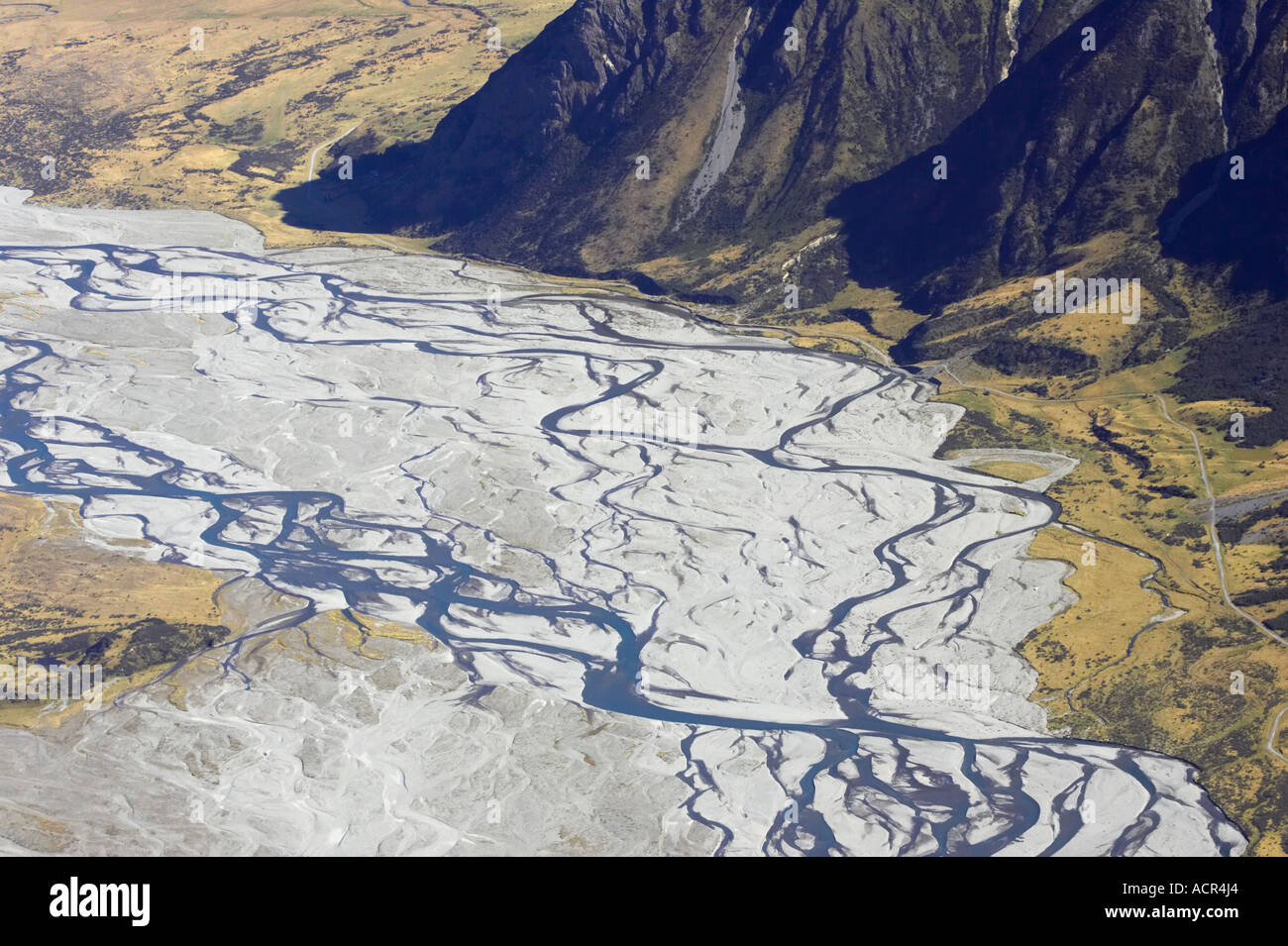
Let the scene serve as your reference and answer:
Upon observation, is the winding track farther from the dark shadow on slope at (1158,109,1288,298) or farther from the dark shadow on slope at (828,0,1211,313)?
the dark shadow on slope at (1158,109,1288,298)

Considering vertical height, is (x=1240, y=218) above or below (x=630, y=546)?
above

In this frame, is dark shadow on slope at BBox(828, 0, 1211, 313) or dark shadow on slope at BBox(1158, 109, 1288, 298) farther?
dark shadow on slope at BBox(828, 0, 1211, 313)

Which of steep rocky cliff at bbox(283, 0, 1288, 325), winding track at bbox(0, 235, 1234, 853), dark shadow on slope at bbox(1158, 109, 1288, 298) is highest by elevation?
steep rocky cliff at bbox(283, 0, 1288, 325)

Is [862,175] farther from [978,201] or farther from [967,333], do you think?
[967,333]

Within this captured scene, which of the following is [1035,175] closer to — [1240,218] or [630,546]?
[1240,218]

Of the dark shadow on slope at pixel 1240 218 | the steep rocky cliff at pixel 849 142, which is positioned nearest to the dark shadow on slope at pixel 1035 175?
the steep rocky cliff at pixel 849 142

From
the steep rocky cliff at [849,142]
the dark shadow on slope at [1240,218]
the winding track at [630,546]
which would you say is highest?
the steep rocky cliff at [849,142]

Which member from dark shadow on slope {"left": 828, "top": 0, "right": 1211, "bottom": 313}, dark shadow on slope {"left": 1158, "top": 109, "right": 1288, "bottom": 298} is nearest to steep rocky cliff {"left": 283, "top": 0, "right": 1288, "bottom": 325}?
dark shadow on slope {"left": 828, "top": 0, "right": 1211, "bottom": 313}

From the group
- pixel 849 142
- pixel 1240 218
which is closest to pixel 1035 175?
pixel 1240 218

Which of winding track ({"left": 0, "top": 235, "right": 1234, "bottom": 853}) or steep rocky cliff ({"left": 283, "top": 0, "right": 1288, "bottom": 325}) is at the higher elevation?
steep rocky cliff ({"left": 283, "top": 0, "right": 1288, "bottom": 325})

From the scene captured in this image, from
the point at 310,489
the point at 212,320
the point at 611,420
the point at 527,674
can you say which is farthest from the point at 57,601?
the point at 212,320

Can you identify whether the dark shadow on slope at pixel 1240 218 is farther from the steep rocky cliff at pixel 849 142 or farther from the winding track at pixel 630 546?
the winding track at pixel 630 546

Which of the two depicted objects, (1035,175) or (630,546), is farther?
(1035,175)
